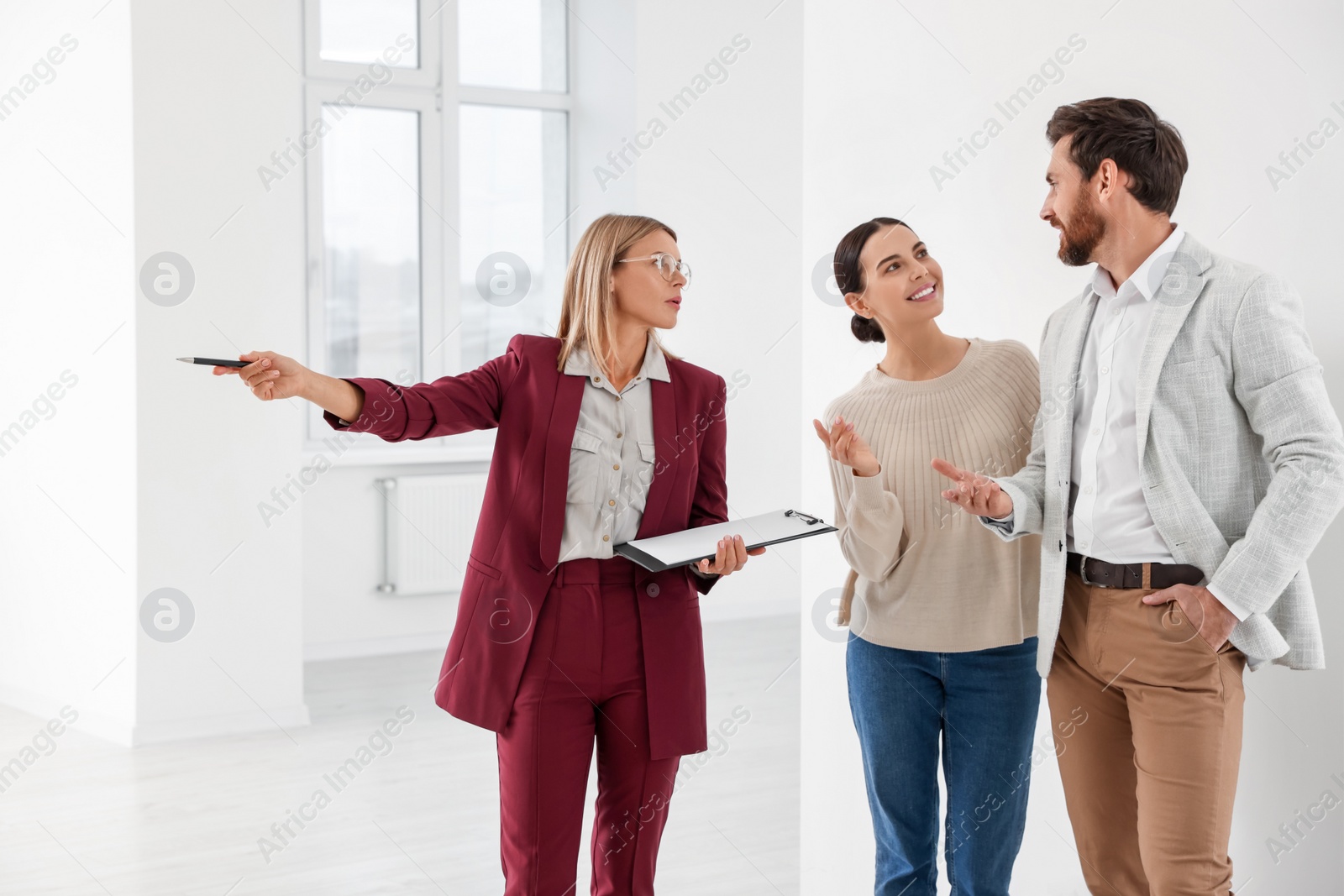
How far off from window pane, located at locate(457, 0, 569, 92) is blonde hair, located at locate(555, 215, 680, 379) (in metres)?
4.60

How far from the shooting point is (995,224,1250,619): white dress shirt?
1.69 metres

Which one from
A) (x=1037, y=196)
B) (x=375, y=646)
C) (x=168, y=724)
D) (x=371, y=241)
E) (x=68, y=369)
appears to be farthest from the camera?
(x=371, y=241)

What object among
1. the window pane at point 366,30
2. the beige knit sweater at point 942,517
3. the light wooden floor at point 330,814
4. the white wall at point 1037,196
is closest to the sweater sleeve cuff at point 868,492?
the beige knit sweater at point 942,517

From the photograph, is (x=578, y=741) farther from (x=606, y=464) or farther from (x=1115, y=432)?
(x=1115, y=432)

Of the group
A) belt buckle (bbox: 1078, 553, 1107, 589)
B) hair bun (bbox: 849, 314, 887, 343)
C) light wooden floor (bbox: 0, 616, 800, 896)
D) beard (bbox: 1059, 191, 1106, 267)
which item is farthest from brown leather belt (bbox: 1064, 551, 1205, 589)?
light wooden floor (bbox: 0, 616, 800, 896)

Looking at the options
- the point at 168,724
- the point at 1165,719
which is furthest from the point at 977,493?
the point at 168,724

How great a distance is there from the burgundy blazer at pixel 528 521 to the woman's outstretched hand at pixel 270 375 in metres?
0.15

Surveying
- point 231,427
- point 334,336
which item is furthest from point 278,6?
point 334,336

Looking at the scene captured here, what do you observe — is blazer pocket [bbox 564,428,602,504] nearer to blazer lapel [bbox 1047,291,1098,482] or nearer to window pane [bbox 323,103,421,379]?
blazer lapel [bbox 1047,291,1098,482]

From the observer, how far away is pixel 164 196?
162 inches

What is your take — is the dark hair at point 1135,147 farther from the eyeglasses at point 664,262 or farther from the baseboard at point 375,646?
the baseboard at point 375,646

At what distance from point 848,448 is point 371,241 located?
463cm

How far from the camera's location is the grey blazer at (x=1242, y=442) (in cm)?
157

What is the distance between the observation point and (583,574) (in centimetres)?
190
